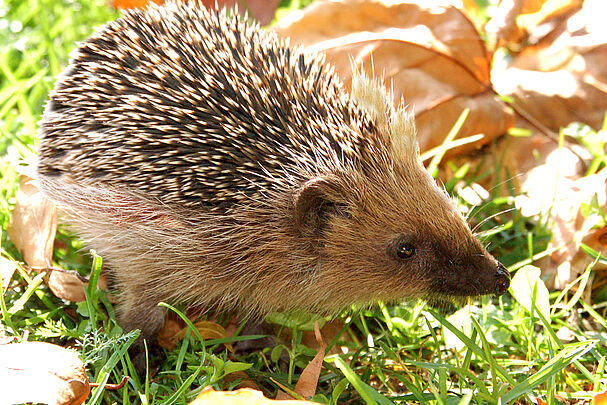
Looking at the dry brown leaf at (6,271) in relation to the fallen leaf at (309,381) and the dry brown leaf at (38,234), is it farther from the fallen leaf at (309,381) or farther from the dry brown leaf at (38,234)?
the fallen leaf at (309,381)

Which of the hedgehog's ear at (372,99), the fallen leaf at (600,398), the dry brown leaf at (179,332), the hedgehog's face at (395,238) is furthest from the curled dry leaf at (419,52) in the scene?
the fallen leaf at (600,398)

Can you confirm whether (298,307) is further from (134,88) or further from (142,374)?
(134,88)

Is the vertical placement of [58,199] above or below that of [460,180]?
above

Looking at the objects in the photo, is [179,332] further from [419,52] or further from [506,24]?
[506,24]

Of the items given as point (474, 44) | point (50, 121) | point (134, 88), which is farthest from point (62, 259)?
point (474, 44)

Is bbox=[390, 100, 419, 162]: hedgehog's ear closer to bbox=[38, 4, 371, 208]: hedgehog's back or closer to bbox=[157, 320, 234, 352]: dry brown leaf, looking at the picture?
bbox=[38, 4, 371, 208]: hedgehog's back
